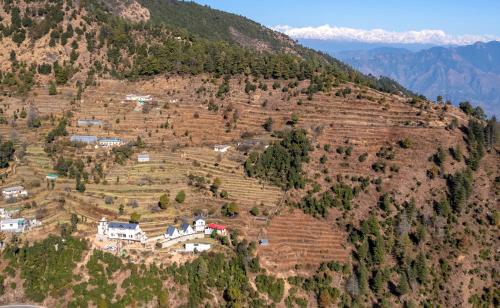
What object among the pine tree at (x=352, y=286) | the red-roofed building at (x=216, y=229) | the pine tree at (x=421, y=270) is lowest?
the pine tree at (x=352, y=286)

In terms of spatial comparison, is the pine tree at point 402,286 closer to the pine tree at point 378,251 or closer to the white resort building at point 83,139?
the pine tree at point 378,251

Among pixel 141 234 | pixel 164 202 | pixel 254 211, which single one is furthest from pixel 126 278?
pixel 254 211

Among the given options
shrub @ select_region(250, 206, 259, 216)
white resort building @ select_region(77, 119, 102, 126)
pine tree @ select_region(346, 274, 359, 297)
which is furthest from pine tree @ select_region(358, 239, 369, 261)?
white resort building @ select_region(77, 119, 102, 126)

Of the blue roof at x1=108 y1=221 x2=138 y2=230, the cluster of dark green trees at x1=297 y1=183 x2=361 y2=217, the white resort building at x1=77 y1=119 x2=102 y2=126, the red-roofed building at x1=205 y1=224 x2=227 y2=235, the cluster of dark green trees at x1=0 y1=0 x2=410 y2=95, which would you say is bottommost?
the red-roofed building at x1=205 y1=224 x2=227 y2=235

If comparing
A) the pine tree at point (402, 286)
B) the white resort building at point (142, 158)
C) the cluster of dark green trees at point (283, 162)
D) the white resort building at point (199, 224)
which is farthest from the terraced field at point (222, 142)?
the pine tree at point (402, 286)

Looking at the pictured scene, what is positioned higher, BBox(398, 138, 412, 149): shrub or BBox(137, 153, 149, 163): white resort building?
BBox(398, 138, 412, 149): shrub

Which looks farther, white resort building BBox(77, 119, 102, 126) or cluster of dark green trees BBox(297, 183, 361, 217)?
white resort building BBox(77, 119, 102, 126)

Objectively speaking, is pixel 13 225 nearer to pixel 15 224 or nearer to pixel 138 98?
pixel 15 224

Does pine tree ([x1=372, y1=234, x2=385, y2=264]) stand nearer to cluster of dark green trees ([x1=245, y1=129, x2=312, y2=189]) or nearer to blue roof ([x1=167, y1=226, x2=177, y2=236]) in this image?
cluster of dark green trees ([x1=245, y1=129, x2=312, y2=189])
